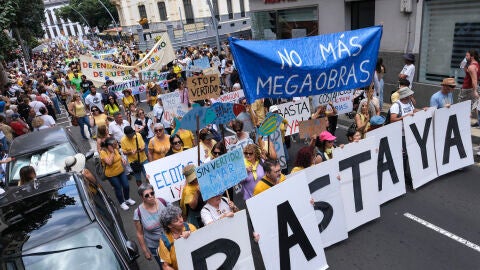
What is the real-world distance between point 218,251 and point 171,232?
20.4 inches

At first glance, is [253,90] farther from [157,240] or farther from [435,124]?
[435,124]

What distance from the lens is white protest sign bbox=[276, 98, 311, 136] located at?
7.29 m

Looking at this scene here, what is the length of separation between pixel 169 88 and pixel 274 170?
10469mm

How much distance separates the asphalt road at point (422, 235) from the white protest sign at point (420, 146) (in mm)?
240

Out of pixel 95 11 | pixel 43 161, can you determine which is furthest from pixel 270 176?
pixel 95 11

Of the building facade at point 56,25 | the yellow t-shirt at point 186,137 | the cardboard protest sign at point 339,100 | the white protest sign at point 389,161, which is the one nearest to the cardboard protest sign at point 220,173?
the white protest sign at point 389,161

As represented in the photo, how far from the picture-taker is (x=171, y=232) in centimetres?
334

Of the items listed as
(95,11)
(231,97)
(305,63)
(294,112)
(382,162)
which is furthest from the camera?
(95,11)

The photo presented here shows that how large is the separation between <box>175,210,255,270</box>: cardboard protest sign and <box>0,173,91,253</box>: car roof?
1086mm

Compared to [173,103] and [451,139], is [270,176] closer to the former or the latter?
[451,139]

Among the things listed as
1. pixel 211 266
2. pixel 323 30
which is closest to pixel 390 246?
pixel 211 266

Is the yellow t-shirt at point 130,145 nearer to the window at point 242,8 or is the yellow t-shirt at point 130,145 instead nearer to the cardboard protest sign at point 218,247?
the cardboard protest sign at point 218,247

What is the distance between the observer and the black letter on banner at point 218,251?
3328 mm

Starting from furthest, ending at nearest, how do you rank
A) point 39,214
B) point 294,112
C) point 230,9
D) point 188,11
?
point 230,9 → point 188,11 → point 294,112 → point 39,214
